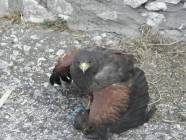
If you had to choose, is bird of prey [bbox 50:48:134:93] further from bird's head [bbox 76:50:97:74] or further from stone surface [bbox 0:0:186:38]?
stone surface [bbox 0:0:186:38]

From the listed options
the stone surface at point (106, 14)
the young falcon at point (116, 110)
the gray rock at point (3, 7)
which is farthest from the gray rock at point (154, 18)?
the gray rock at point (3, 7)

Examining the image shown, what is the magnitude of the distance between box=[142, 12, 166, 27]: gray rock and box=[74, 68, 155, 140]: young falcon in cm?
99

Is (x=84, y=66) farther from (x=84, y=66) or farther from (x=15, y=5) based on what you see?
(x=15, y=5)

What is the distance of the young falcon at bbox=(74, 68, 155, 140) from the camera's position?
4414 millimetres

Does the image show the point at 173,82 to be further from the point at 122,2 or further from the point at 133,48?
the point at 122,2

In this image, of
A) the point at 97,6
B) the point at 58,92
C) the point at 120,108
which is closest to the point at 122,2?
the point at 97,6

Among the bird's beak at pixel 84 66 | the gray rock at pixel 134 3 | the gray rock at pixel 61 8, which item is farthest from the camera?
the gray rock at pixel 61 8

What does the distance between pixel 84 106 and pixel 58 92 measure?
13.2 inches

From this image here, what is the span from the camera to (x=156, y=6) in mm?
5629

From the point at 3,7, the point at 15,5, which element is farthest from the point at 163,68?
the point at 3,7

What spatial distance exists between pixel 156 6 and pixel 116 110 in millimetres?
1565

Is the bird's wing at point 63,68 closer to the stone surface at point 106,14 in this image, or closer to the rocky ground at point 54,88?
the rocky ground at point 54,88

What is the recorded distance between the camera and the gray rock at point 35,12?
239 inches

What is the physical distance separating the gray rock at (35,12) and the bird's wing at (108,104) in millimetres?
1756
